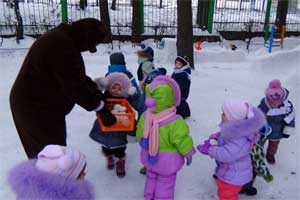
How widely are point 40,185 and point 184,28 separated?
641 centimetres

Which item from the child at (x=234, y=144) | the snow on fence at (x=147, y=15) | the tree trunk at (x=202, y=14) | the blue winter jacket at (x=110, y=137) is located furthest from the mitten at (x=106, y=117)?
the tree trunk at (x=202, y=14)

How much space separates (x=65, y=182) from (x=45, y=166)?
14 cm

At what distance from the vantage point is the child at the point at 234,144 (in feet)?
9.05

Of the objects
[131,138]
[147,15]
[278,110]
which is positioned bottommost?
[131,138]

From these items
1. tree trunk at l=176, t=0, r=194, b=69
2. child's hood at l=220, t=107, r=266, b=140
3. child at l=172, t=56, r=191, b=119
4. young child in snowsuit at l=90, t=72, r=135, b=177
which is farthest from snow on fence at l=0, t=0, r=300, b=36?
child's hood at l=220, t=107, r=266, b=140

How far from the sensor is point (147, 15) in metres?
11.4

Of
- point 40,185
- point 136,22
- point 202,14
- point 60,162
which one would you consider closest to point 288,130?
point 60,162

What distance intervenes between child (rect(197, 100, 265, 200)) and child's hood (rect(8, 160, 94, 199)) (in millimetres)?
1335

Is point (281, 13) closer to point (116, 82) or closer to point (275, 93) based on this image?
point (275, 93)

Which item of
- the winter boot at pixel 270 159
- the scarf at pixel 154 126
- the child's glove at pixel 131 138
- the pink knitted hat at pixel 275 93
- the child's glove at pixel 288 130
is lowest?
the winter boot at pixel 270 159

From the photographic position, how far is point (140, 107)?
12.2 ft

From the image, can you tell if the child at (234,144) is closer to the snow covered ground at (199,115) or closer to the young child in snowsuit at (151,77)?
the snow covered ground at (199,115)

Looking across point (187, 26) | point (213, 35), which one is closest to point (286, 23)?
point (213, 35)

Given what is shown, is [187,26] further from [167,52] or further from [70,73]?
[70,73]
